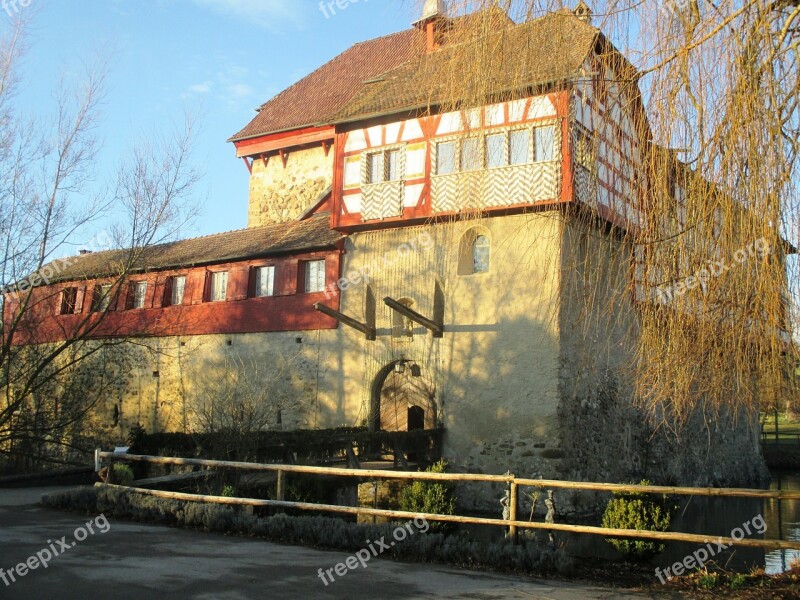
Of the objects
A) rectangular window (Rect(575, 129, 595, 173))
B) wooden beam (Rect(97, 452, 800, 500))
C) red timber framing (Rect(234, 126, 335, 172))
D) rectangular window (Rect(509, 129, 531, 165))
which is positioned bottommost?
wooden beam (Rect(97, 452, 800, 500))

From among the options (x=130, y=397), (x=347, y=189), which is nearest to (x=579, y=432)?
(x=347, y=189)

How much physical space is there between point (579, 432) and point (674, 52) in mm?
10639

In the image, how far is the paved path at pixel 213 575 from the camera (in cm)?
516

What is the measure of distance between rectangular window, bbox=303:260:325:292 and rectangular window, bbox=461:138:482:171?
1168 centimetres

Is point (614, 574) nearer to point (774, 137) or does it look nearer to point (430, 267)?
point (774, 137)

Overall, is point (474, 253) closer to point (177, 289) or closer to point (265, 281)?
point (265, 281)

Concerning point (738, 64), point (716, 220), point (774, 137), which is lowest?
point (716, 220)

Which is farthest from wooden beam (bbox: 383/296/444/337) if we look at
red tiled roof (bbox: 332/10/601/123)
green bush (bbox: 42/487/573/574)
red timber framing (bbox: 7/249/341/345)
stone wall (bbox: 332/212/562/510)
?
red tiled roof (bbox: 332/10/601/123)

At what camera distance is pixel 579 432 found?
14.1m

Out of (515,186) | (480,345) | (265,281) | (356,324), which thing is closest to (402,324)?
(356,324)

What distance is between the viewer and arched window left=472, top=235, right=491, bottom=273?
48.7 feet

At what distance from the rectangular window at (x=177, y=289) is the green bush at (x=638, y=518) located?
14.1m

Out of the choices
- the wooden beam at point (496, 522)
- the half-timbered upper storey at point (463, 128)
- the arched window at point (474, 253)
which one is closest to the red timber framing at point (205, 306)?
the half-timbered upper storey at point (463, 128)

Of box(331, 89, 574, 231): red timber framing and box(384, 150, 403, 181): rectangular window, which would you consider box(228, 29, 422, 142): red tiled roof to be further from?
box(384, 150, 403, 181): rectangular window
